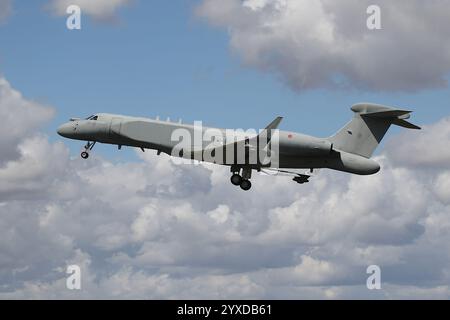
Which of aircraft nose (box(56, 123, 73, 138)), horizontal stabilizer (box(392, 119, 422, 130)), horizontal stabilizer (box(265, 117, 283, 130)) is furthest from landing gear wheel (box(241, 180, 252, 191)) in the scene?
aircraft nose (box(56, 123, 73, 138))

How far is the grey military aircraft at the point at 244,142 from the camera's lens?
2146 inches

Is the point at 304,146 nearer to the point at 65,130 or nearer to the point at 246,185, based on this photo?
the point at 246,185

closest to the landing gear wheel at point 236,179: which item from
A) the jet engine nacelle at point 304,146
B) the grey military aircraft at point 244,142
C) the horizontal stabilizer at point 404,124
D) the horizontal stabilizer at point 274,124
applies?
the grey military aircraft at point 244,142

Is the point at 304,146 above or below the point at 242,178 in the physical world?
above

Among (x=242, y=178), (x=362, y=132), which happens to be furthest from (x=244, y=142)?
(x=362, y=132)

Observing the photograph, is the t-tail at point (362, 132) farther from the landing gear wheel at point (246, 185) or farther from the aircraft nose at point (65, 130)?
the aircraft nose at point (65, 130)

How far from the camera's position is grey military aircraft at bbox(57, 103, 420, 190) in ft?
179

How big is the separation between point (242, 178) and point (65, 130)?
45.8 feet

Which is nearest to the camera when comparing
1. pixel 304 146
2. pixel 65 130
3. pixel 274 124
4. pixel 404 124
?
pixel 274 124

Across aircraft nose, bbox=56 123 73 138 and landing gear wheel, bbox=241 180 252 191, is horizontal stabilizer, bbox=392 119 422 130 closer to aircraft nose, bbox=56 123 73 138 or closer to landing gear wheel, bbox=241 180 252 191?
landing gear wheel, bbox=241 180 252 191

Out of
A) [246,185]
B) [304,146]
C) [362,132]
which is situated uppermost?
[362,132]

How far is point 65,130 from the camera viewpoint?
58375 mm
